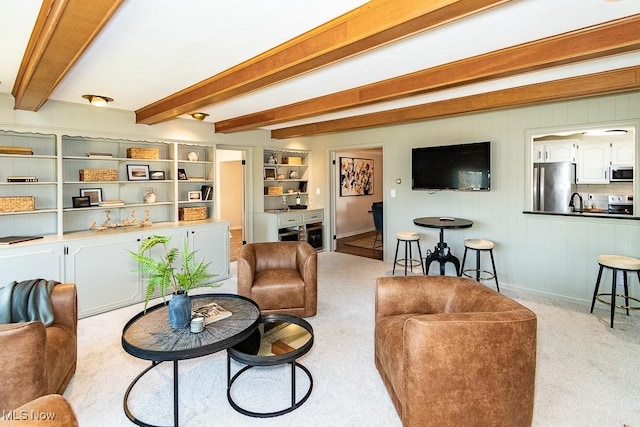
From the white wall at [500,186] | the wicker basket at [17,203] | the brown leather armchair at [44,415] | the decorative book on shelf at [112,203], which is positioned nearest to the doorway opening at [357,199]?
the white wall at [500,186]

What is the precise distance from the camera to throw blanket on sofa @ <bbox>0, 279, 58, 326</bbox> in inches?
84.7

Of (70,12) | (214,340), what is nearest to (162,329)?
(214,340)

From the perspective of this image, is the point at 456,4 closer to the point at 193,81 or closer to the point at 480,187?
the point at 193,81

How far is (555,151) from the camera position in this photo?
5.46 m

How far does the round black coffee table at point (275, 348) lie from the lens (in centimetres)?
204

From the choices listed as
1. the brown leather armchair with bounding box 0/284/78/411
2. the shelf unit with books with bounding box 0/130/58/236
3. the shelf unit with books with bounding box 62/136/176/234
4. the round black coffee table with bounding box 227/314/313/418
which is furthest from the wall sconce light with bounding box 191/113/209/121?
the brown leather armchair with bounding box 0/284/78/411

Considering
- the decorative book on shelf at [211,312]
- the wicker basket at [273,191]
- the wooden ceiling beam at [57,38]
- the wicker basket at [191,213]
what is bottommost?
the decorative book on shelf at [211,312]

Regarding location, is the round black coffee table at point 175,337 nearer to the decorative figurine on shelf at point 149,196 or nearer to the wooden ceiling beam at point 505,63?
the wooden ceiling beam at point 505,63

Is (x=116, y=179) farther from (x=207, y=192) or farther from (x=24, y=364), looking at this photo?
(x=24, y=364)

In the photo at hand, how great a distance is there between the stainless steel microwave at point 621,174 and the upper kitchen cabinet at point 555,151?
55 cm

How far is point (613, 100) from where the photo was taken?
3.62m

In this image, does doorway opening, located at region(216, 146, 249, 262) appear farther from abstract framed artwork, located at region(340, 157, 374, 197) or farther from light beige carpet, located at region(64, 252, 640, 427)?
light beige carpet, located at region(64, 252, 640, 427)

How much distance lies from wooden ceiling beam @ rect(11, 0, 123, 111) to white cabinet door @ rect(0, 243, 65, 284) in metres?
1.43

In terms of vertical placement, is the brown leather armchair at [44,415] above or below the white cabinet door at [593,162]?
below
